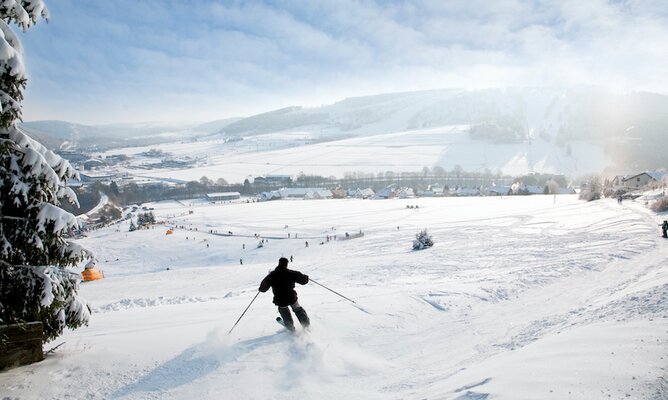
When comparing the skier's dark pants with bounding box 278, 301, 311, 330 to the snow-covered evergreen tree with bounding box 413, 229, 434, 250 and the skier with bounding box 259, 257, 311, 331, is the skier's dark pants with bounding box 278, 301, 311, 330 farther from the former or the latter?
the snow-covered evergreen tree with bounding box 413, 229, 434, 250

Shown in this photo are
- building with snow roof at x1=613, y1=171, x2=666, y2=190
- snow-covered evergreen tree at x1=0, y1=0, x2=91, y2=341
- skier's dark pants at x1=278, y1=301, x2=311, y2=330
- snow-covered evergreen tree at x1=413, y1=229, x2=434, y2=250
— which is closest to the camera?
snow-covered evergreen tree at x1=0, y1=0, x2=91, y2=341

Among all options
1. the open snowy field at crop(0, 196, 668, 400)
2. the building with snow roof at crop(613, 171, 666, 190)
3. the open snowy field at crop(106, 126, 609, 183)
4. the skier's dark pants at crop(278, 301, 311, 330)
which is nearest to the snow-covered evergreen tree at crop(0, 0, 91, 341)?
the open snowy field at crop(0, 196, 668, 400)

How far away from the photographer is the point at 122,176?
496ft

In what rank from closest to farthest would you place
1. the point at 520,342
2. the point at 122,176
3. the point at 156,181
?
the point at 520,342, the point at 156,181, the point at 122,176

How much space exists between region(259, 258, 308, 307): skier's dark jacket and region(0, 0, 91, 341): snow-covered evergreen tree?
3.20 m

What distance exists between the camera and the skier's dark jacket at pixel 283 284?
718 centimetres

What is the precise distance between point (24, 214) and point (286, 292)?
4.19m

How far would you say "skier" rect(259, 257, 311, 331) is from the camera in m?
7.12

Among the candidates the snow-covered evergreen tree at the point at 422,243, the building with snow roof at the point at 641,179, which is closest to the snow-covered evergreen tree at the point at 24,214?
the snow-covered evergreen tree at the point at 422,243

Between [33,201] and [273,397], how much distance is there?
447 cm

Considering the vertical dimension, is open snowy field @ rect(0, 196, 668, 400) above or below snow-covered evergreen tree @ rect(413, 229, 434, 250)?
above

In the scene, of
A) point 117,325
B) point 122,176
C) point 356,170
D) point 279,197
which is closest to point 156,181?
point 122,176

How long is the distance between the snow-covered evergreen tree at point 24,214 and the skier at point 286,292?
3.23m

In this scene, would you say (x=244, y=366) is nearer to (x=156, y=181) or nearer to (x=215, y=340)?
(x=215, y=340)
